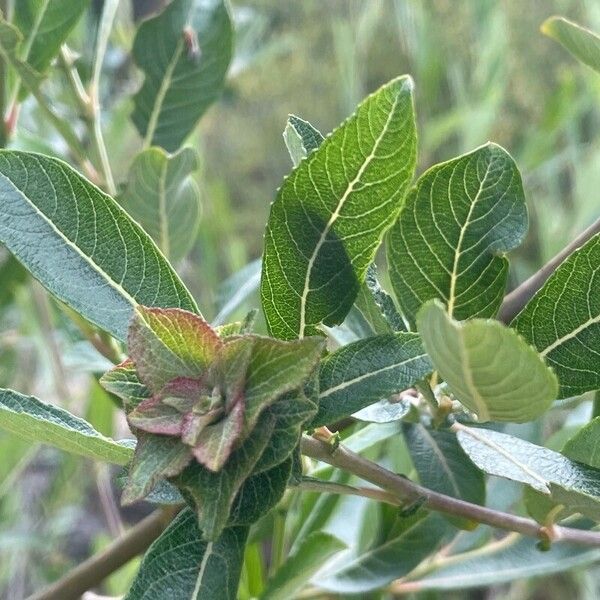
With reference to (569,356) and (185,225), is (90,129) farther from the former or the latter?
(569,356)

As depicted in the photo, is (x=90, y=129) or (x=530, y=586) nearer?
(x=90, y=129)

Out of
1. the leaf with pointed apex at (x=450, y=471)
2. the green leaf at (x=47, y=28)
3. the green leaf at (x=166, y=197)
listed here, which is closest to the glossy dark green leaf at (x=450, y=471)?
the leaf with pointed apex at (x=450, y=471)

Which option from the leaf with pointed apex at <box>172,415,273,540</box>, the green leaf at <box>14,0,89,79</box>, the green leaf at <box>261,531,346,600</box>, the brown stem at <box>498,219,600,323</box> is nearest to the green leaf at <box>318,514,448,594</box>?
the green leaf at <box>261,531,346,600</box>

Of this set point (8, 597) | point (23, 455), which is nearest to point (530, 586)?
point (23, 455)

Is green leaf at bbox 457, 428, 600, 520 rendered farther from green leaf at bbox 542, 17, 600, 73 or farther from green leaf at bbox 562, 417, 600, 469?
green leaf at bbox 542, 17, 600, 73

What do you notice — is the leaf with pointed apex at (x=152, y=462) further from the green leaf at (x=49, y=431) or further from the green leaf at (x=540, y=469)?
the green leaf at (x=540, y=469)

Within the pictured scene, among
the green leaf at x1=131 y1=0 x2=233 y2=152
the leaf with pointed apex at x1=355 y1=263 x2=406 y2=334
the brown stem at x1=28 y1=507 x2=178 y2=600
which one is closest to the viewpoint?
the leaf with pointed apex at x1=355 y1=263 x2=406 y2=334
